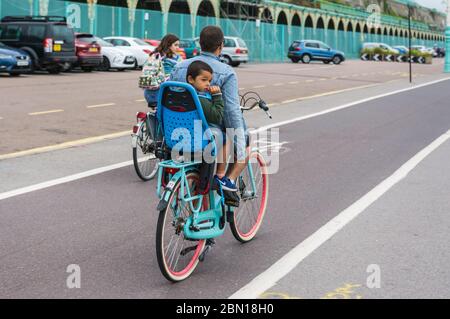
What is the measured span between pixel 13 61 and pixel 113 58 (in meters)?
7.62

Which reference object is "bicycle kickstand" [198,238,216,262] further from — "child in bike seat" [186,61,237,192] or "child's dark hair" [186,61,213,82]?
"child's dark hair" [186,61,213,82]

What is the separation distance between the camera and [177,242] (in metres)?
4.93

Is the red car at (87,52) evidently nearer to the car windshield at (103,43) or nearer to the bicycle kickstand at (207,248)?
the car windshield at (103,43)

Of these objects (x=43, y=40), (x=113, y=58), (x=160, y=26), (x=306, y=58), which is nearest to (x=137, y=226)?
(x=43, y=40)

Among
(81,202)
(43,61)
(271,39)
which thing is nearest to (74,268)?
(81,202)

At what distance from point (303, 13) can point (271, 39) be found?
12572mm

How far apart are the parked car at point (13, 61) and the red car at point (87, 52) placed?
3.69 m

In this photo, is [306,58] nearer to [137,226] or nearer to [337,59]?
[337,59]

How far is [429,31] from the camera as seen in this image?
482 feet

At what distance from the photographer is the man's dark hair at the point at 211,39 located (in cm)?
518

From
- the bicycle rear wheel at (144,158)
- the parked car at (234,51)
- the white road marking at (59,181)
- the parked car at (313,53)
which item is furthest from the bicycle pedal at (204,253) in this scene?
the parked car at (313,53)

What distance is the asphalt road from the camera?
4.76m

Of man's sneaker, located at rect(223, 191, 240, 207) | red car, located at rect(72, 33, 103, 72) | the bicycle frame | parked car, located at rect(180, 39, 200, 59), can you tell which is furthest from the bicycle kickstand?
parked car, located at rect(180, 39, 200, 59)
